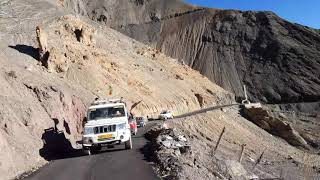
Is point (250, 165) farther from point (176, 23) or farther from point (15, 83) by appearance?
point (176, 23)

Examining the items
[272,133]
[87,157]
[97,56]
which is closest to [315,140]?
[272,133]

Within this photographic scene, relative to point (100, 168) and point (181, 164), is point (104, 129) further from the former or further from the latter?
point (181, 164)

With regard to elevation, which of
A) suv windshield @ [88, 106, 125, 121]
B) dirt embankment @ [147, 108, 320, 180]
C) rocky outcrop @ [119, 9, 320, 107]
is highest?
suv windshield @ [88, 106, 125, 121]

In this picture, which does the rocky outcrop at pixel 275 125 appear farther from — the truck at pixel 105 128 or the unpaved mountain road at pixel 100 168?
the unpaved mountain road at pixel 100 168

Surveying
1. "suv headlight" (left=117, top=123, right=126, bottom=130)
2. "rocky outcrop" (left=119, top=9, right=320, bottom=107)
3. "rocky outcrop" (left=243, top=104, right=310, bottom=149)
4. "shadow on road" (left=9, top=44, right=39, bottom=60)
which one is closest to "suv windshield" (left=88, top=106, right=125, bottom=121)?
"suv headlight" (left=117, top=123, right=126, bottom=130)

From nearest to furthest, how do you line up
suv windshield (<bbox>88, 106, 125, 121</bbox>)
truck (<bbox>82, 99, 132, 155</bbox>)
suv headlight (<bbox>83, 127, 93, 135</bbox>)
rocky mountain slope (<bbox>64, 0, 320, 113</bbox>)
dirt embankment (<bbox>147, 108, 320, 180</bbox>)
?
dirt embankment (<bbox>147, 108, 320, 180</bbox>) → truck (<bbox>82, 99, 132, 155</bbox>) → suv headlight (<bbox>83, 127, 93, 135</bbox>) → suv windshield (<bbox>88, 106, 125, 121</bbox>) → rocky mountain slope (<bbox>64, 0, 320, 113</bbox>)

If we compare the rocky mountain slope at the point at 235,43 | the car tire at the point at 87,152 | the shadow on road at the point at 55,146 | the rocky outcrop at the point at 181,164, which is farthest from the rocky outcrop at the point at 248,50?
the car tire at the point at 87,152

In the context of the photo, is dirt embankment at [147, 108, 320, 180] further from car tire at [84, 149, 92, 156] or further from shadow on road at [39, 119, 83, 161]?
shadow on road at [39, 119, 83, 161]

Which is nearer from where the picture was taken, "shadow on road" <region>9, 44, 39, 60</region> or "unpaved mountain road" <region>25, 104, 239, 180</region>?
"unpaved mountain road" <region>25, 104, 239, 180</region>

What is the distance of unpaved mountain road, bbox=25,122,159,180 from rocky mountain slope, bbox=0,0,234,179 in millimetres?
1026

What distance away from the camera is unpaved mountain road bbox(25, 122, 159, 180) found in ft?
53.5

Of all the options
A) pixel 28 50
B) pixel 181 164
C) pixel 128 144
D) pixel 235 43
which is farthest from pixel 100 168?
pixel 235 43

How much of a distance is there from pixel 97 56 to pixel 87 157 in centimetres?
3804

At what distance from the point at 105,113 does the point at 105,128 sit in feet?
3.73
